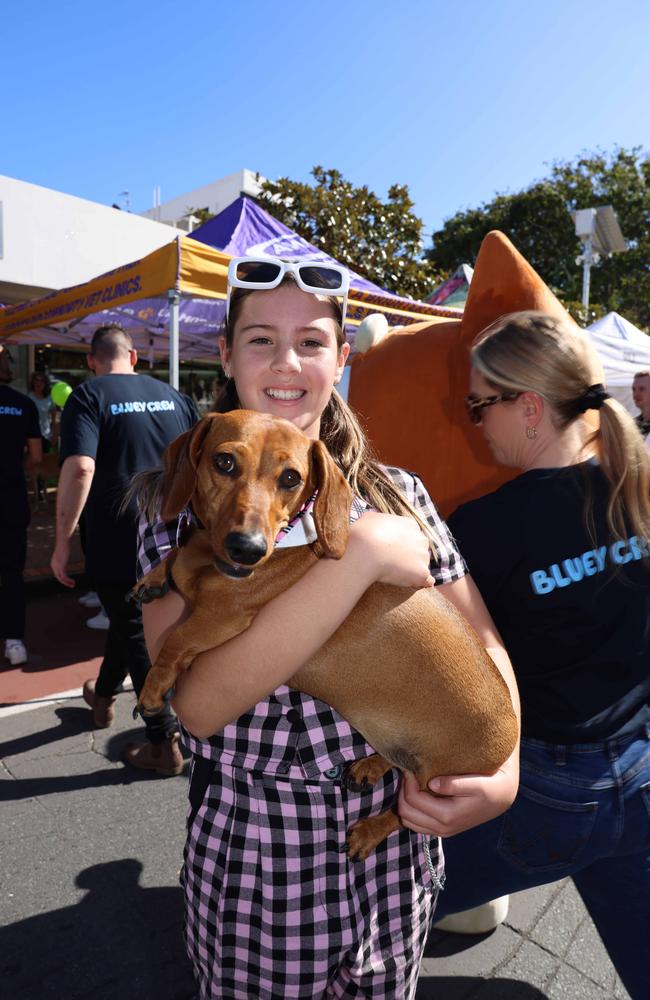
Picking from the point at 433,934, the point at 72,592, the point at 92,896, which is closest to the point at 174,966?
the point at 92,896

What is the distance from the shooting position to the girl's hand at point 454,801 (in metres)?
1.29

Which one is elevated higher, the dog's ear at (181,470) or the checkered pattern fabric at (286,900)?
the dog's ear at (181,470)

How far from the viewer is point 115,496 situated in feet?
13.0

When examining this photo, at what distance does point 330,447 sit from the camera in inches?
66.3

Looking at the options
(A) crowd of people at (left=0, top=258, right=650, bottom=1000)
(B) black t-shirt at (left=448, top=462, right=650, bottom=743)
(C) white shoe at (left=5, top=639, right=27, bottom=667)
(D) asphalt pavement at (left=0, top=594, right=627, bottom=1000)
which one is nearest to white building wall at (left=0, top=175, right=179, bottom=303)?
(C) white shoe at (left=5, top=639, right=27, bottom=667)

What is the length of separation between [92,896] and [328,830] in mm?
1988

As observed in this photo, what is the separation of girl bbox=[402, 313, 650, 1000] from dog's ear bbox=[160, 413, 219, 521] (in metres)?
0.71

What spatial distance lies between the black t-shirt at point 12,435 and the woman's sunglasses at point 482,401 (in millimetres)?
4584

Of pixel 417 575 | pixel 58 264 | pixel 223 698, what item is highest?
pixel 58 264

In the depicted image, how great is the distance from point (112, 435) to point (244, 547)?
3.13m

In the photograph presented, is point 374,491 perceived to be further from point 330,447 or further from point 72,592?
point 72,592

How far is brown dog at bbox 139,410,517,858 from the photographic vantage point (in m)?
1.32

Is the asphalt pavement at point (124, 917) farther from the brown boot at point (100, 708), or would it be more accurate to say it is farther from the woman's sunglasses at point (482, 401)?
the woman's sunglasses at point (482, 401)

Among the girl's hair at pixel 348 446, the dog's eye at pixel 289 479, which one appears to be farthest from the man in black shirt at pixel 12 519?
the dog's eye at pixel 289 479
